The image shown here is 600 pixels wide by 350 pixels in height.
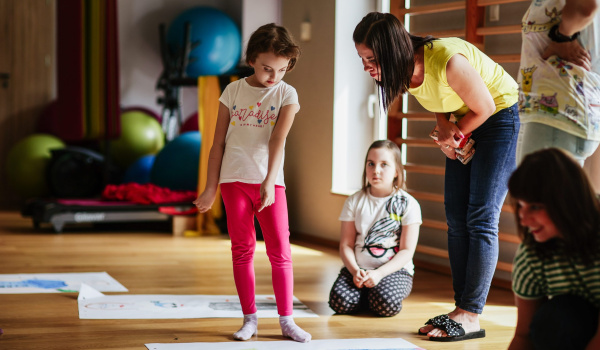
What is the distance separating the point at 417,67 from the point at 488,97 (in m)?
0.22

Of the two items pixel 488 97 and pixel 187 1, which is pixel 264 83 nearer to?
pixel 488 97

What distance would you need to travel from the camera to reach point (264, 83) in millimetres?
2332

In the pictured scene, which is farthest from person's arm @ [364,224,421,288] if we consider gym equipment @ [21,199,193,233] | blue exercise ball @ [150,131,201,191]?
blue exercise ball @ [150,131,201,191]

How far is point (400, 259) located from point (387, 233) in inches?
4.6

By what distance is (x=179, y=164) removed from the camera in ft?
18.2

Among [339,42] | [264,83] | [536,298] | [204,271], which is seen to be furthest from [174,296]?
[339,42]

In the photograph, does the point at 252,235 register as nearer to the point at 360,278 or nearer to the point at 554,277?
the point at 360,278

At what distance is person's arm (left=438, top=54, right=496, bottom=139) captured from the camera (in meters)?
→ 2.09

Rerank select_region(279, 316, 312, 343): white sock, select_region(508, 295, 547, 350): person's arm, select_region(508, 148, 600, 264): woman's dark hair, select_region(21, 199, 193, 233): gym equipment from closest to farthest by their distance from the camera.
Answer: select_region(508, 148, 600, 264): woman's dark hair < select_region(508, 295, 547, 350): person's arm < select_region(279, 316, 312, 343): white sock < select_region(21, 199, 193, 233): gym equipment

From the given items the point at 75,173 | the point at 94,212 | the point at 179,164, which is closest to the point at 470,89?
the point at 94,212

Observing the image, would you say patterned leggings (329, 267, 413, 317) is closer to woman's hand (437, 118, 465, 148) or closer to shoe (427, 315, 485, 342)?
shoe (427, 315, 485, 342)

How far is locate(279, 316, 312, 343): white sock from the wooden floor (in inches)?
1.9

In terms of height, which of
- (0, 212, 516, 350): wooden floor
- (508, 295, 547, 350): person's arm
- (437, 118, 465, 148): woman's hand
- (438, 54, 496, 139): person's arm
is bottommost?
(0, 212, 516, 350): wooden floor

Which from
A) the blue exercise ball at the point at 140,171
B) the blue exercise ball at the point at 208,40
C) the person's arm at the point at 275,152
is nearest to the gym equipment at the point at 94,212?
the blue exercise ball at the point at 140,171
